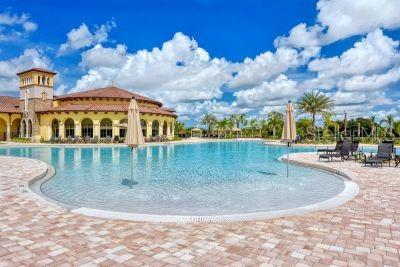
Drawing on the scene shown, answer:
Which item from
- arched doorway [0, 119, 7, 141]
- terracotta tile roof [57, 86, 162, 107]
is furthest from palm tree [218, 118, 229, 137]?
arched doorway [0, 119, 7, 141]

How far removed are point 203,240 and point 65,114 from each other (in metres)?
37.6

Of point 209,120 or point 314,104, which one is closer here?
point 314,104

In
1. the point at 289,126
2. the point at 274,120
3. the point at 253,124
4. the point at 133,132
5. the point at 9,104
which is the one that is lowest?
the point at 133,132

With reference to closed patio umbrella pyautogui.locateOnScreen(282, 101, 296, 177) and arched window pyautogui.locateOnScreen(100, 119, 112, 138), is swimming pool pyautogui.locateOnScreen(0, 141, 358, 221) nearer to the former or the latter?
closed patio umbrella pyautogui.locateOnScreen(282, 101, 296, 177)

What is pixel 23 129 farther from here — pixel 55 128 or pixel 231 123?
pixel 231 123

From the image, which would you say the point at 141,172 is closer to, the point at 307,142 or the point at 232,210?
the point at 232,210

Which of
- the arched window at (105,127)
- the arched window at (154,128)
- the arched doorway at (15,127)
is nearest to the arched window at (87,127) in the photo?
the arched window at (105,127)

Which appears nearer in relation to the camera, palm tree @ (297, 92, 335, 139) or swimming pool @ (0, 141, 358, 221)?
swimming pool @ (0, 141, 358, 221)

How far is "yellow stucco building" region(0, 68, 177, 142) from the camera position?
38156mm

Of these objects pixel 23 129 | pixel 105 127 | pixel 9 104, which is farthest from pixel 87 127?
pixel 9 104

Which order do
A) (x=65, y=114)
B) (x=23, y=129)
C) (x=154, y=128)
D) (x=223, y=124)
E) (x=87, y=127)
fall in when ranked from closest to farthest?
1. (x=65, y=114)
2. (x=87, y=127)
3. (x=23, y=129)
4. (x=154, y=128)
5. (x=223, y=124)

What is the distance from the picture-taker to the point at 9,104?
46.1 meters

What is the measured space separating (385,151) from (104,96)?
34773 mm

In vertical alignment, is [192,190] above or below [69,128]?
below
